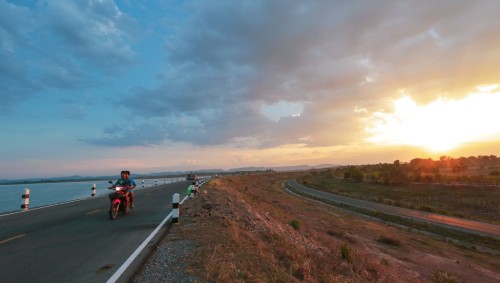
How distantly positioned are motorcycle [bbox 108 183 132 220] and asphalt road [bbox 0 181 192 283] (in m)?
0.30

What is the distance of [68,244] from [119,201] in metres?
5.17

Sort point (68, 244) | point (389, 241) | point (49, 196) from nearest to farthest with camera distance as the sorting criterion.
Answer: point (68, 244), point (389, 241), point (49, 196)

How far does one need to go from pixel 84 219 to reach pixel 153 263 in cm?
798

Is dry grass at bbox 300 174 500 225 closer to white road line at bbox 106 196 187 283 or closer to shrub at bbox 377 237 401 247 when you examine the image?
shrub at bbox 377 237 401 247

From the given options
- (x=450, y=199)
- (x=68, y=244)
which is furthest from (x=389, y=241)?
(x=450, y=199)

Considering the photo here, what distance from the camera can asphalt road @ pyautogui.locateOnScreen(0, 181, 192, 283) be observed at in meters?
6.42

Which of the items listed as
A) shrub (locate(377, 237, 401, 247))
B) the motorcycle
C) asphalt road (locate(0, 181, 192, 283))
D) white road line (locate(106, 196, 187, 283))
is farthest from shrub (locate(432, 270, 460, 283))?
the motorcycle

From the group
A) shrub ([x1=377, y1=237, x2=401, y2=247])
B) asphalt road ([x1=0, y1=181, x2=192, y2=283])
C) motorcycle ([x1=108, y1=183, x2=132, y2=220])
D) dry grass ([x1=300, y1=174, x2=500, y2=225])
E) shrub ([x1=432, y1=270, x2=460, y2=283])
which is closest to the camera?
asphalt road ([x1=0, y1=181, x2=192, y2=283])

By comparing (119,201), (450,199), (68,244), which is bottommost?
(450,199)

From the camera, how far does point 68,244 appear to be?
895 cm

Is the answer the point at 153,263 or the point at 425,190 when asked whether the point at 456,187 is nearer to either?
the point at 425,190

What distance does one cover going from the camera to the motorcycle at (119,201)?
13361 millimetres

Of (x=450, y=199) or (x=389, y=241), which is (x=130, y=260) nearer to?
(x=389, y=241)

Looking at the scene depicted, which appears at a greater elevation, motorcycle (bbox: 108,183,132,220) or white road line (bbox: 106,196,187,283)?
motorcycle (bbox: 108,183,132,220)
